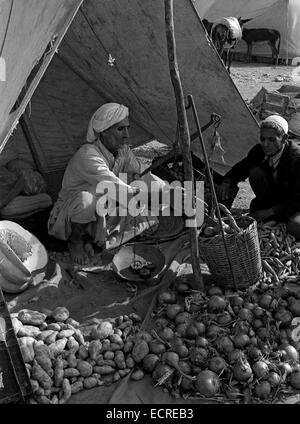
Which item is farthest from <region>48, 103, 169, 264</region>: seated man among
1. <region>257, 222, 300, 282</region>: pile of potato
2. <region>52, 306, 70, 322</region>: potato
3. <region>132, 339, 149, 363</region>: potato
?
<region>132, 339, 149, 363</region>: potato

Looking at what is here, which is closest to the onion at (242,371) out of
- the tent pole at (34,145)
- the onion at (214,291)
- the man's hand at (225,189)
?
the onion at (214,291)

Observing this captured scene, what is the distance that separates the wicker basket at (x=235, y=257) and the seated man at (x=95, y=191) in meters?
0.74

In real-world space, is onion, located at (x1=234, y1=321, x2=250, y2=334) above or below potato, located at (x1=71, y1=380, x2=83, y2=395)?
above

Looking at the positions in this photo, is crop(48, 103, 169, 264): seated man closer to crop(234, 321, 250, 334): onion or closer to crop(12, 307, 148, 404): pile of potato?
crop(12, 307, 148, 404): pile of potato

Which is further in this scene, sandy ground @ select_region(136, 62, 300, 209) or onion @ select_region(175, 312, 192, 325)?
sandy ground @ select_region(136, 62, 300, 209)

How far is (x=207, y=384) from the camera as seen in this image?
2.67 meters

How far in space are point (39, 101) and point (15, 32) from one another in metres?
2.19

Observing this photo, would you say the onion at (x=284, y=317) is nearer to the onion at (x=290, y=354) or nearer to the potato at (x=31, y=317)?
the onion at (x=290, y=354)

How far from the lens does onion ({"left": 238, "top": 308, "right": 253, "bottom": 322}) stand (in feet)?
10.0

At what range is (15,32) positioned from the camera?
2639 mm

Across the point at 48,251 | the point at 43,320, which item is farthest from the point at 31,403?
the point at 48,251

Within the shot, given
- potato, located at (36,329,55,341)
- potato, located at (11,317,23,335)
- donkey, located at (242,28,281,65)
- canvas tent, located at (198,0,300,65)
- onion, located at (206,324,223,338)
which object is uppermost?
potato, located at (11,317,23,335)

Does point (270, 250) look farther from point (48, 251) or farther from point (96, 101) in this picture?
point (96, 101)

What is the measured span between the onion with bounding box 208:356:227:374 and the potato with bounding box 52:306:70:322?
0.88 metres
